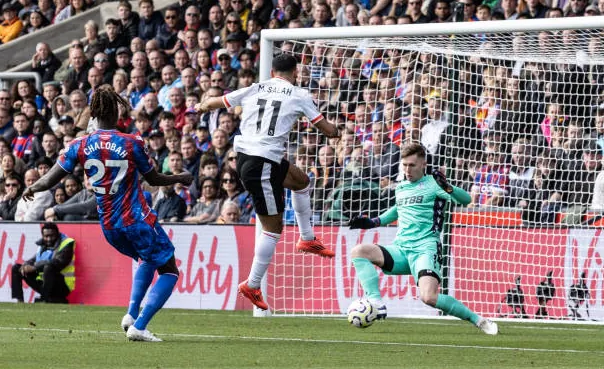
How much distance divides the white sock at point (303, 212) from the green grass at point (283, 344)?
897mm

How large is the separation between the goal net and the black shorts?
8.12 ft

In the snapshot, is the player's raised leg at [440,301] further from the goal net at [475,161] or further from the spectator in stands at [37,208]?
the spectator in stands at [37,208]

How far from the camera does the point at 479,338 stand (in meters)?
11.2

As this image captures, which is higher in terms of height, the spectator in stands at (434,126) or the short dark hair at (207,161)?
the spectator in stands at (434,126)

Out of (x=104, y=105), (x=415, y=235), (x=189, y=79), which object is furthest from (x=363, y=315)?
(x=189, y=79)

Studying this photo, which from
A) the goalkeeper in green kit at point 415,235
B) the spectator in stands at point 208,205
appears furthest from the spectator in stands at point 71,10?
the goalkeeper in green kit at point 415,235

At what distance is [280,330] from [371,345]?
1.75 m

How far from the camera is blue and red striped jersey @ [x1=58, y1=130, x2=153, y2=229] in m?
9.83

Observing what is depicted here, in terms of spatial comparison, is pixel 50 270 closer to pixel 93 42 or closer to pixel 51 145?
pixel 51 145

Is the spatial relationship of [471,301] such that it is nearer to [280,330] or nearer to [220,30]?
[280,330]

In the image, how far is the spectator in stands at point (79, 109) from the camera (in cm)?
2047

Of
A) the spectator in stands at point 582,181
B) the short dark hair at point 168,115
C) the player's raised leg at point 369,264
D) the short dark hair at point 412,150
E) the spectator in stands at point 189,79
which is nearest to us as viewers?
the short dark hair at point 412,150

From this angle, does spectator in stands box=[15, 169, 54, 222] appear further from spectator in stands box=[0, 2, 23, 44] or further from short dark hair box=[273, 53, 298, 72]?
short dark hair box=[273, 53, 298, 72]

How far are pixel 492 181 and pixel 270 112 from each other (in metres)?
4.10
